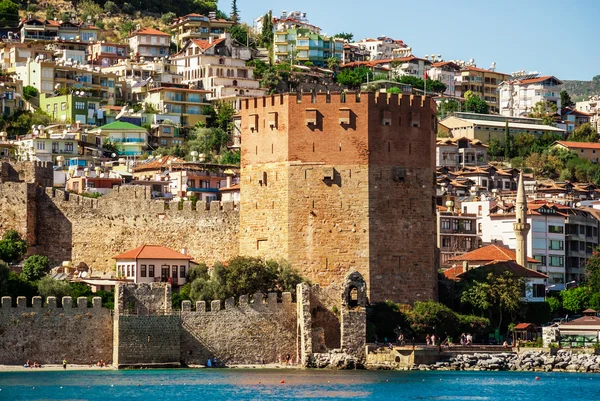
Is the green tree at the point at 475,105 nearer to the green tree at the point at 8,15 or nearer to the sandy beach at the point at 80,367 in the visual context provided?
the green tree at the point at 8,15

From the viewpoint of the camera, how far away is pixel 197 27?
424 feet

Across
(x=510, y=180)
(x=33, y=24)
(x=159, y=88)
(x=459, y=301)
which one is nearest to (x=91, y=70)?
(x=159, y=88)

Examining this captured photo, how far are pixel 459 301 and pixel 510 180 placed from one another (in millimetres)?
41867

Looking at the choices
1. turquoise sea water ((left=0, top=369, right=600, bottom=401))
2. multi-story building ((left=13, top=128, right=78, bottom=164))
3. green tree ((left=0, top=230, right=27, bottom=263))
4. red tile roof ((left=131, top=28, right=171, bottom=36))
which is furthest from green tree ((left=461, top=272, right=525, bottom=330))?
red tile roof ((left=131, top=28, right=171, bottom=36))

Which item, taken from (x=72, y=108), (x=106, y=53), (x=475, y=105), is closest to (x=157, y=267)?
(x=72, y=108)

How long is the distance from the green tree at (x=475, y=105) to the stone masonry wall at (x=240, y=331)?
2909 inches

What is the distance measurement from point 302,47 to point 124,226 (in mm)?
70473

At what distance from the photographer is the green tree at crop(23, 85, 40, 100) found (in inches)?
4001

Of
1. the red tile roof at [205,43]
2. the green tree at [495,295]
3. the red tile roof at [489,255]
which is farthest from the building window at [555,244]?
the red tile roof at [205,43]

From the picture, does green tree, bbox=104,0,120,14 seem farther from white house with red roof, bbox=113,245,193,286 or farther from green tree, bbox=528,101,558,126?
white house with red roof, bbox=113,245,193,286

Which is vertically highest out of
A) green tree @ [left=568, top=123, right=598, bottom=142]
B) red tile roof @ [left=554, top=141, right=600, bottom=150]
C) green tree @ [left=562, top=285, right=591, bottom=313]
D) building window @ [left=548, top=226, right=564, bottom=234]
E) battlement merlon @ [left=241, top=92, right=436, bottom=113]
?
green tree @ [left=568, top=123, right=598, bottom=142]

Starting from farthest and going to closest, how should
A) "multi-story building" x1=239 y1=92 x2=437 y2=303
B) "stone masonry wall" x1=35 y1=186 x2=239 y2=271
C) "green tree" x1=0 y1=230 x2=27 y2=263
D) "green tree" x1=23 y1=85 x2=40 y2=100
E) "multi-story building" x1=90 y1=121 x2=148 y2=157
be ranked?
"green tree" x1=23 y1=85 x2=40 y2=100 → "multi-story building" x1=90 y1=121 x2=148 y2=157 → "green tree" x1=0 y1=230 x2=27 y2=263 → "stone masonry wall" x1=35 y1=186 x2=239 y2=271 → "multi-story building" x1=239 y1=92 x2=437 y2=303

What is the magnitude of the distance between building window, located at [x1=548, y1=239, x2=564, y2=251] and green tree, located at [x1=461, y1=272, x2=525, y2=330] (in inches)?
875

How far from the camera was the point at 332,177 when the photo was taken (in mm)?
54500
